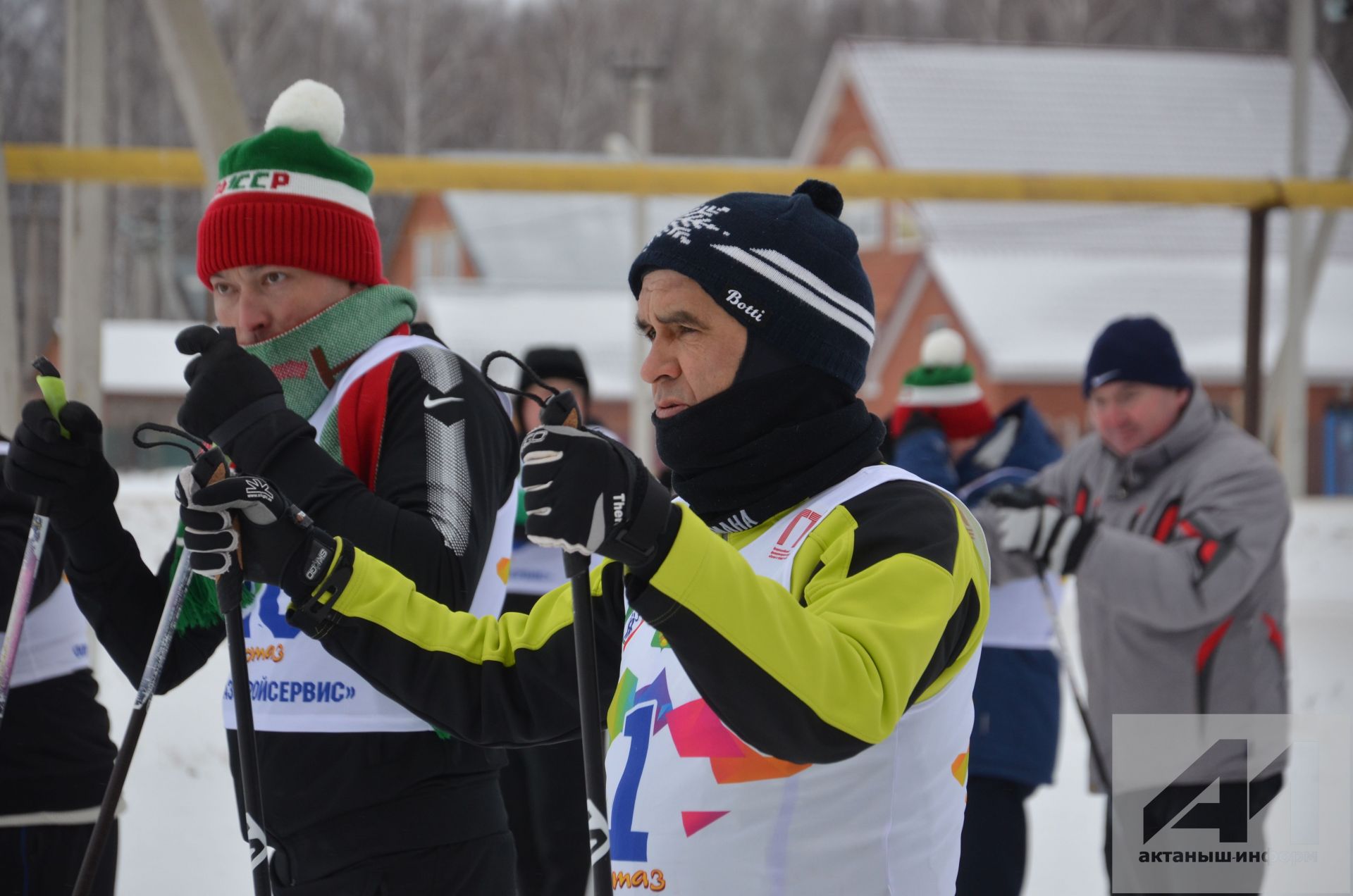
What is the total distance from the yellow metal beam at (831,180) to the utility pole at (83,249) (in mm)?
389

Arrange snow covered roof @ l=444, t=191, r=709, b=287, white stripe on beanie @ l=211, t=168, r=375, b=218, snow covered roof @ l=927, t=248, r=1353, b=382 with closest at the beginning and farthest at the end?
1. white stripe on beanie @ l=211, t=168, r=375, b=218
2. snow covered roof @ l=927, t=248, r=1353, b=382
3. snow covered roof @ l=444, t=191, r=709, b=287

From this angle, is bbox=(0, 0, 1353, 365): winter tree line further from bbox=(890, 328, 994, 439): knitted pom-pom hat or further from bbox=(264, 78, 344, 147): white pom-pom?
bbox=(264, 78, 344, 147): white pom-pom

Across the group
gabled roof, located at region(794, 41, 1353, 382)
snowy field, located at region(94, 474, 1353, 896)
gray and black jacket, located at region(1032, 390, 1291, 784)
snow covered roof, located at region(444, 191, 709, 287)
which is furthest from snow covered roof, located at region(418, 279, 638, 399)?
gray and black jacket, located at region(1032, 390, 1291, 784)

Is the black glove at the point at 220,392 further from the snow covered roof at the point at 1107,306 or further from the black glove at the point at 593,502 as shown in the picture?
the snow covered roof at the point at 1107,306

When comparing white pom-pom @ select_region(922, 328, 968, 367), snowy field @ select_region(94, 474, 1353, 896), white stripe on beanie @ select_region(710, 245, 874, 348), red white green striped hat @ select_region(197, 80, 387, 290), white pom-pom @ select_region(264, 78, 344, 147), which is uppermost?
white pom-pom @ select_region(922, 328, 968, 367)

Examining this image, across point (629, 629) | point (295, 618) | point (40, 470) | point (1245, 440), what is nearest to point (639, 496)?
point (629, 629)

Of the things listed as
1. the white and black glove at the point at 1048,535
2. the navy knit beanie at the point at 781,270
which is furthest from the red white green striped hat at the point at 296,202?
the white and black glove at the point at 1048,535

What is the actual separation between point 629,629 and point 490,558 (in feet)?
2.04

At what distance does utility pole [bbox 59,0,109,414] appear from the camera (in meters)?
5.07

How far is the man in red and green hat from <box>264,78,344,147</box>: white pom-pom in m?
0.12

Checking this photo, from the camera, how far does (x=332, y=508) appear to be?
6.70 feet

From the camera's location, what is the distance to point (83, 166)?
17.1 ft

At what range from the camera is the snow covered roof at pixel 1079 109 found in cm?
2436

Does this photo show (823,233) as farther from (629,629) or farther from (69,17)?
(69,17)
